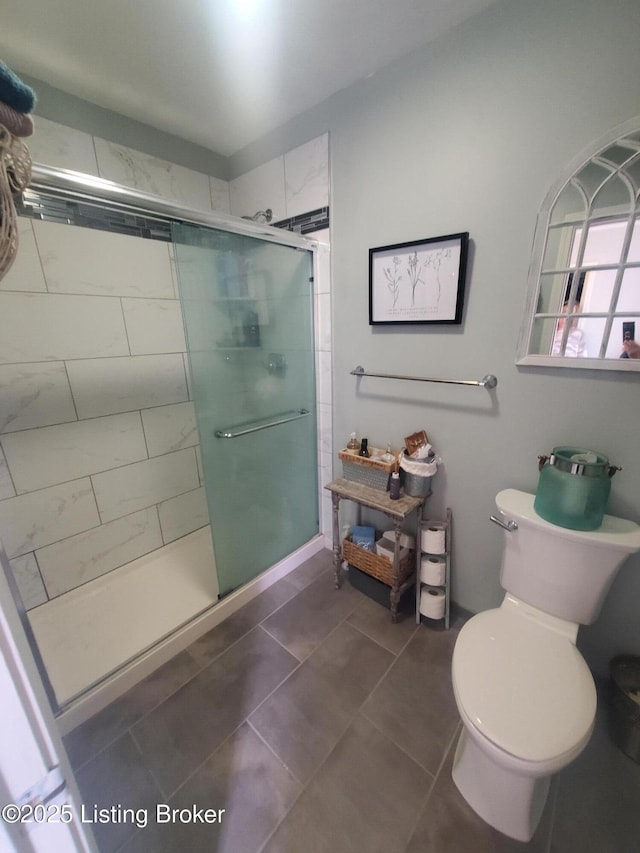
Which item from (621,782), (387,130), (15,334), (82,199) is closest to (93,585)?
(15,334)

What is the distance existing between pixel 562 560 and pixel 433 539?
1.63 feet

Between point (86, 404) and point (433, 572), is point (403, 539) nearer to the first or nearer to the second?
point (433, 572)

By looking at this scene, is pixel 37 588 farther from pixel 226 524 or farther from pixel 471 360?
pixel 471 360

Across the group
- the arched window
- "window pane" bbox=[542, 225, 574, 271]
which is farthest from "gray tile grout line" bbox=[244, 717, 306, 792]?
"window pane" bbox=[542, 225, 574, 271]

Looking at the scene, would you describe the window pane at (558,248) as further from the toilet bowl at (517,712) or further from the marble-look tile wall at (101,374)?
the toilet bowl at (517,712)

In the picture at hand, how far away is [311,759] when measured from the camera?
111cm

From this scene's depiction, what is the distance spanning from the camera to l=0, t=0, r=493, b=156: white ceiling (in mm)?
1076

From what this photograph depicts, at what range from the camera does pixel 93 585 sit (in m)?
1.80

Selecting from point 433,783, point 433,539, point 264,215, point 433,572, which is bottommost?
point 433,783

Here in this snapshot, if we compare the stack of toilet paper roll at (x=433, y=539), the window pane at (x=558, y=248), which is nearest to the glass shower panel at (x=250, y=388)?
the stack of toilet paper roll at (x=433, y=539)

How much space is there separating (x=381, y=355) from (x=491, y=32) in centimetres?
111

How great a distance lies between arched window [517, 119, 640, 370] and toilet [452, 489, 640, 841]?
0.57 m

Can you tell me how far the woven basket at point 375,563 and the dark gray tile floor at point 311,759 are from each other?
253 mm

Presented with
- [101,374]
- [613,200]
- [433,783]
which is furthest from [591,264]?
[101,374]
